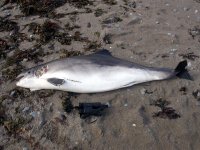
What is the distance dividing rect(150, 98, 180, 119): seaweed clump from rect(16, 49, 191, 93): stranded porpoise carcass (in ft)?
1.70

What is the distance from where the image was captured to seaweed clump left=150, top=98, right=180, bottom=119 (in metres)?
6.81

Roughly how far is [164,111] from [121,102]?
2.80 feet

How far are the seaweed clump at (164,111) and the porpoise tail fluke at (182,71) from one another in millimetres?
705

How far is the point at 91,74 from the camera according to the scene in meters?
7.06

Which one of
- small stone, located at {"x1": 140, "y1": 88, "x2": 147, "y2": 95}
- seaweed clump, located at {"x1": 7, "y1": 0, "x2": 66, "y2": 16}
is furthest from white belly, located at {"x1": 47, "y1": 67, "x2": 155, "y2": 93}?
seaweed clump, located at {"x1": 7, "y1": 0, "x2": 66, "y2": 16}

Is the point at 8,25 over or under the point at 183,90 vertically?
over

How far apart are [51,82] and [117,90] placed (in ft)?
4.41

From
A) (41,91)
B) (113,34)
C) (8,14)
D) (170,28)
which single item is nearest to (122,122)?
(41,91)

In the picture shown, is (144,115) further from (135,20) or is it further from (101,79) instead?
(135,20)

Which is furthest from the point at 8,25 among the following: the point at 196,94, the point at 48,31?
the point at 196,94

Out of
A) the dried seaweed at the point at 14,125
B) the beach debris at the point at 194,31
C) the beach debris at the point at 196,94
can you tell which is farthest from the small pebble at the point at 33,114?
the beach debris at the point at 194,31

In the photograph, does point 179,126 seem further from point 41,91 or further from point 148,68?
point 41,91

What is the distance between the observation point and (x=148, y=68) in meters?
7.23

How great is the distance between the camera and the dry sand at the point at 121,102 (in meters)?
6.41
